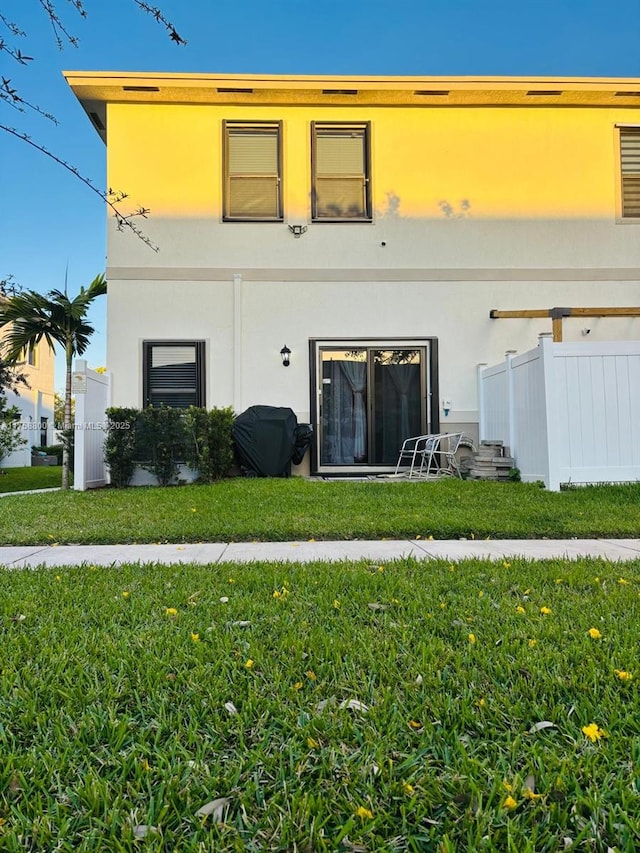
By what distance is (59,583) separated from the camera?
279 cm

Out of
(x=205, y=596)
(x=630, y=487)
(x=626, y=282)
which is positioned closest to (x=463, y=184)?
(x=626, y=282)

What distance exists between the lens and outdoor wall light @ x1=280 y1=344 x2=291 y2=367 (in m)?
8.20

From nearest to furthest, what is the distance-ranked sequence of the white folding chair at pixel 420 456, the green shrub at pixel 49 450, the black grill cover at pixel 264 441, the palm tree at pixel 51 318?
the black grill cover at pixel 264 441, the white folding chair at pixel 420 456, the palm tree at pixel 51 318, the green shrub at pixel 49 450

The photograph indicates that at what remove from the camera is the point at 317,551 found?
3621mm

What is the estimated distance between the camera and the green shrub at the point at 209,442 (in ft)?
23.0

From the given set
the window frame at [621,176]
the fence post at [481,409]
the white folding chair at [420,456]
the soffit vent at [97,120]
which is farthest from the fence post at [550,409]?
the soffit vent at [97,120]

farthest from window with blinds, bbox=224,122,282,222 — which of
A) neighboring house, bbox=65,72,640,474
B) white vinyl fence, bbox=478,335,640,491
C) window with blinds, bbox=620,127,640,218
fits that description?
window with blinds, bbox=620,127,640,218

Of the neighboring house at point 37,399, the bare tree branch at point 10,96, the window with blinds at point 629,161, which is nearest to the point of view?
the bare tree branch at point 10,96

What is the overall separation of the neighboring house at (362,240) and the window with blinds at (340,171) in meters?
0.02

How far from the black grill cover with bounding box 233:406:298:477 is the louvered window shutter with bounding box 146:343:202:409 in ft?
3.81

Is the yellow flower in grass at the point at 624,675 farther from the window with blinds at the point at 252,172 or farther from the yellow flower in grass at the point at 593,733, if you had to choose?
the window with blinds at the point at 252,172

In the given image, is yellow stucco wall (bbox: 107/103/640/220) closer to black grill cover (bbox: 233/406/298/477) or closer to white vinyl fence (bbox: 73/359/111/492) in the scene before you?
white vinyl fence (bbox: 73/359/111/492)

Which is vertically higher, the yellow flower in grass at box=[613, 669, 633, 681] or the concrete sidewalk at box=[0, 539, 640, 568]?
the concrete sidewalk at box=[0, 539, 640, 568]

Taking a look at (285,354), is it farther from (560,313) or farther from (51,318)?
(560,313)
